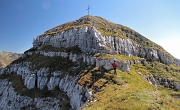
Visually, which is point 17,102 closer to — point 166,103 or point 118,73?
point 118,73

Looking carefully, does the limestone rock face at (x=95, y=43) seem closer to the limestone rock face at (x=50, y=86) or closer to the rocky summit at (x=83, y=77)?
the rocky summit at (x=83, y=77)

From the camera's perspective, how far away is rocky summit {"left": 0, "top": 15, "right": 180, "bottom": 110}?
26.6 metres

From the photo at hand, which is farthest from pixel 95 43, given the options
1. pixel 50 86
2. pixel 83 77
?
pixel 50 86

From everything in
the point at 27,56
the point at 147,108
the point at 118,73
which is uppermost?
the point at 27,56

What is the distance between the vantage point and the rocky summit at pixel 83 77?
2659cm

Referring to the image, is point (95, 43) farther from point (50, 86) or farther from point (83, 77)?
point (50, 86)

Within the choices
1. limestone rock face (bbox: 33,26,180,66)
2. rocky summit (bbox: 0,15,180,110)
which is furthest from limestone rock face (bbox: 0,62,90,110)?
limestone rock face (bbox: 33,26,180,66)

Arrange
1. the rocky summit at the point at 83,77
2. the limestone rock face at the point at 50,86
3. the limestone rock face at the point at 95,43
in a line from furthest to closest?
the limestone rock face at the point at 95,43
the limestone rock face at the point at 50,86
the rocky summit at the point at 83,77

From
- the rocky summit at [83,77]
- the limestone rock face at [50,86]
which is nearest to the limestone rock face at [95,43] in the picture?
the rocky summit at [83,77]

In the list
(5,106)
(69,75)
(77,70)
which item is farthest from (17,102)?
(77,70)

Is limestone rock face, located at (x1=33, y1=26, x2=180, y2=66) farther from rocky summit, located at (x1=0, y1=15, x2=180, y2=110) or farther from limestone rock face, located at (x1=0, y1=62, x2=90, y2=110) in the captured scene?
limestone rock face, located at (x1=0, y1=62, x2=90, y2=110)

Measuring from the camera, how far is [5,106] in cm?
5231

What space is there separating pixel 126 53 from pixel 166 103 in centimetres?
5400

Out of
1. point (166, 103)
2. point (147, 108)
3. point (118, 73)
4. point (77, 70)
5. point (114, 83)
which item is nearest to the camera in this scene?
point (147, 108)
